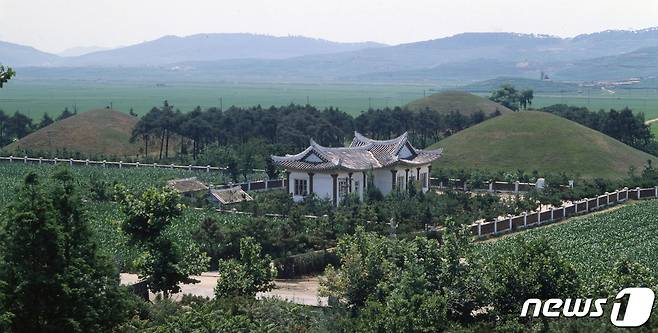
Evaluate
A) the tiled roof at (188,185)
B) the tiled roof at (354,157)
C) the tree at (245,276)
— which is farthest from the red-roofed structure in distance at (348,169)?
the tree at (245,276)

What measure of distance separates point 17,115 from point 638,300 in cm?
8122

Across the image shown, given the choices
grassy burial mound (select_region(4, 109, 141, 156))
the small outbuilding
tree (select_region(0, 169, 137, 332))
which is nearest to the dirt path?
tree (select_region(0, 169, 137, 332))

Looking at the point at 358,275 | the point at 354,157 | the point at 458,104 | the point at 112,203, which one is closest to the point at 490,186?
the point at 354,157

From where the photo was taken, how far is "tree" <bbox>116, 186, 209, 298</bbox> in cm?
3102

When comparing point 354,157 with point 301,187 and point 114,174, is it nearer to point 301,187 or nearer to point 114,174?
point 301,187

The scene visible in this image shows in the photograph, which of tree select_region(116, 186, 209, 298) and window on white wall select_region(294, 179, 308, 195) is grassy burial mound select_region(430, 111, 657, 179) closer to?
window on white wall select_region(294, 179, 308, 195)

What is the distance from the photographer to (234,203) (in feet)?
182

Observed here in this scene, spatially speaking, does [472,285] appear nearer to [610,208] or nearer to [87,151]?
[610,208]

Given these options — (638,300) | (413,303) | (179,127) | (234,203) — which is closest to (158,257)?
(413,303)

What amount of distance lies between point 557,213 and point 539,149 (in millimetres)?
25531

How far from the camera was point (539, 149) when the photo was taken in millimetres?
77688

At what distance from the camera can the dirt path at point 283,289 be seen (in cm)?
3362

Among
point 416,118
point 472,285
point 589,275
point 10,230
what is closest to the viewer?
point 10,230

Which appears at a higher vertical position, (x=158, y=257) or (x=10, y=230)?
(x=10, y=230)
